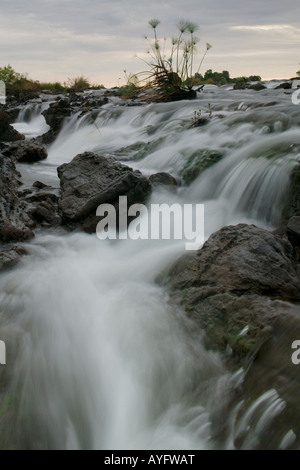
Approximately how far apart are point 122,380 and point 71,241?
102 inches

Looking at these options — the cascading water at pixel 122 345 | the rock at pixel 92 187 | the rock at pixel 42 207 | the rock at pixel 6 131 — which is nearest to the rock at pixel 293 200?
the cascading water at pixel 122 345

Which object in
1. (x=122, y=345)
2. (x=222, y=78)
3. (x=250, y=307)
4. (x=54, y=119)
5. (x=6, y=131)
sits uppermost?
(x=222, y=78)

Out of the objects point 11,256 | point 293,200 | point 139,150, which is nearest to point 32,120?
point 139,150

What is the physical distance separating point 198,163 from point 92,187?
6.33ft

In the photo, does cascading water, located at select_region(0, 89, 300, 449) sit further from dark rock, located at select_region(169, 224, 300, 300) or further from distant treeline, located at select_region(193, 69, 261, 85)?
distant treeline, located at select_region(193, 69, 261, 85)

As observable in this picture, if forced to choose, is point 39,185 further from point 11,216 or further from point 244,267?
point 244,267

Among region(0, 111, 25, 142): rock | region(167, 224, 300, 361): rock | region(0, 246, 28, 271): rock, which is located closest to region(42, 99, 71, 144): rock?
region(0, 111, 25, 142): rock

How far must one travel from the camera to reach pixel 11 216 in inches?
217

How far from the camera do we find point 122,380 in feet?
10.5

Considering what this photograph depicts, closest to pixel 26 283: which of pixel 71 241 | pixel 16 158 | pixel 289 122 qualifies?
pixel 71 241

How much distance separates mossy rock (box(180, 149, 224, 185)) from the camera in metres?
6.95

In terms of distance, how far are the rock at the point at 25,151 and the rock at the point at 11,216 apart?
12.4 ft

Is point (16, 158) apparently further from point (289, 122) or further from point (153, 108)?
point (289, 122)
